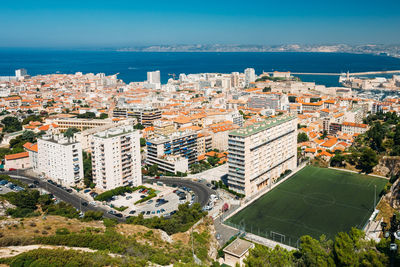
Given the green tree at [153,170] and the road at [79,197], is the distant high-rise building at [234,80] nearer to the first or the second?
the green tree at [153,170]

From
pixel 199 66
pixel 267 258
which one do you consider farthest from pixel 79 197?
pixel 199 66

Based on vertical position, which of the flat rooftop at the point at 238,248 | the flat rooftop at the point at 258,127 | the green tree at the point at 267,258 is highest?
the flat rooftop at the point at 258,127

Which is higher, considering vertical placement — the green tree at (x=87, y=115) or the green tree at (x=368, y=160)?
the green tree at (x=87, y=115)

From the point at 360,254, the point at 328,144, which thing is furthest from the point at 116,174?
the point at 328,144

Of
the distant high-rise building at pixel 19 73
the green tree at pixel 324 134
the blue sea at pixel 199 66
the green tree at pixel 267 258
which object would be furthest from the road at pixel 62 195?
the blue sea at pixel 199 66

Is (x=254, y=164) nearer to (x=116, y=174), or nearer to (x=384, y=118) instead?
(x=116, y=174)

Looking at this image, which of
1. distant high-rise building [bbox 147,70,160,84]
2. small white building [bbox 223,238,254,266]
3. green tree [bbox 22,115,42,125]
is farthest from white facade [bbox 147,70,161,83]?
small white building [bbox 223,238,254,266]

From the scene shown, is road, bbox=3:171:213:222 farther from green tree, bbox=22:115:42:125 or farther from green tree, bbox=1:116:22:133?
green tree, bbox=22:115:42:125
